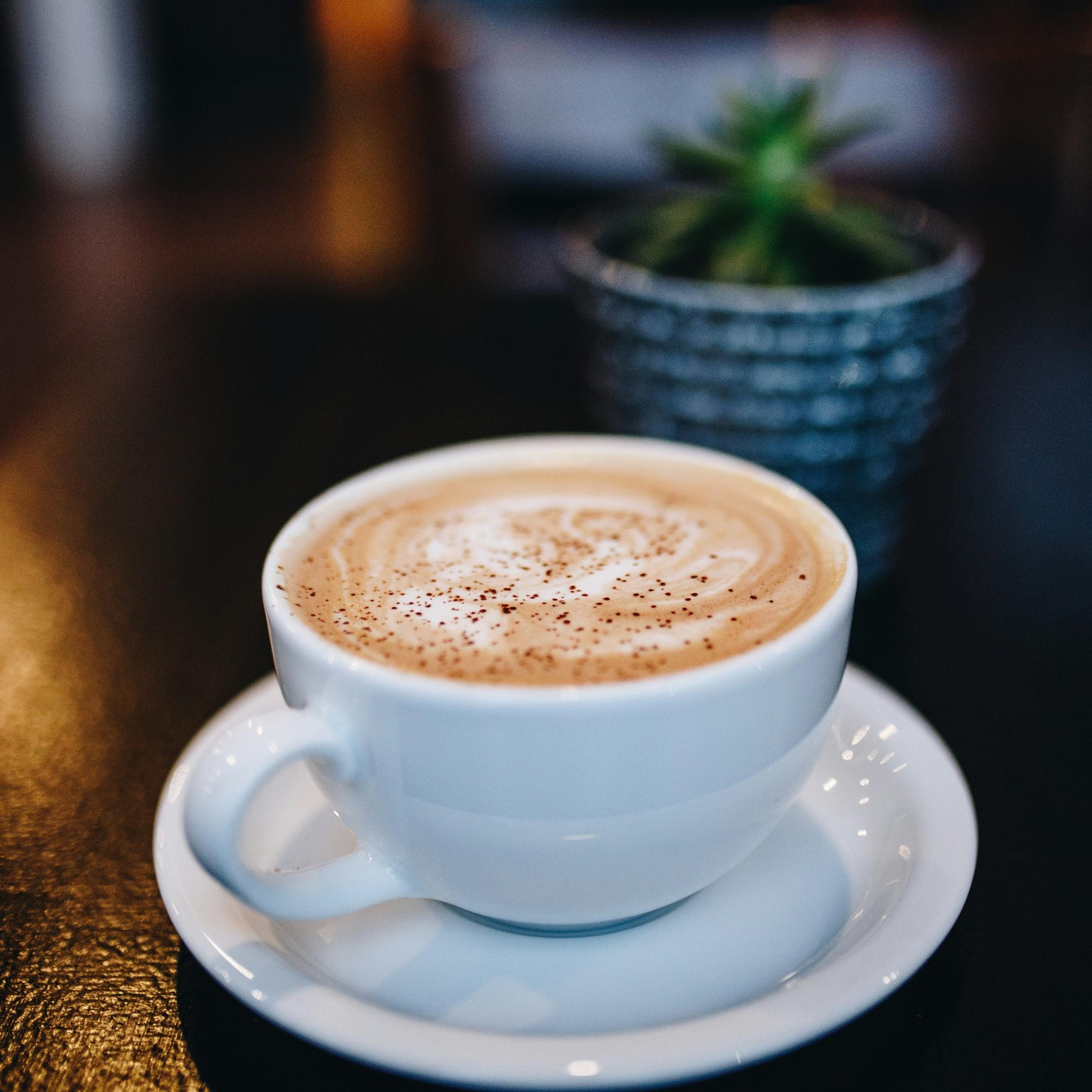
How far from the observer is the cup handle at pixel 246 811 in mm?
396

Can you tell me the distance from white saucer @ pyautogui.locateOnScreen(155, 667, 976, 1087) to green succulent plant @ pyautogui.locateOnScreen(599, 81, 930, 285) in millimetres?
369

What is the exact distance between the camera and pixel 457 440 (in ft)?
3.25

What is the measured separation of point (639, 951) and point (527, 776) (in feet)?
0.39

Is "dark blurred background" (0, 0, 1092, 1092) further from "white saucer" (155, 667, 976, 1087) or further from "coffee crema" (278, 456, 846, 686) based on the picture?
"coffee crema" (278, 456, 846, 686)

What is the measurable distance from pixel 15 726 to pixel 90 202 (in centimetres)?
377

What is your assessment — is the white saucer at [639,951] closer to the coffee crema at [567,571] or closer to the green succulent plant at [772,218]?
the coffee crema at [567,571]

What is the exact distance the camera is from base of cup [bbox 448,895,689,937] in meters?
0.47

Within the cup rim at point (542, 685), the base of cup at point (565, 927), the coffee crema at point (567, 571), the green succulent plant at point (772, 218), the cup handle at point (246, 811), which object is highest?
the green succulent plant at point (772, 218)

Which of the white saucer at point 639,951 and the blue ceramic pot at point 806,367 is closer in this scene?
the white saucer at point 639,951

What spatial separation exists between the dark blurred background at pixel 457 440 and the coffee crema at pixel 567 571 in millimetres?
161

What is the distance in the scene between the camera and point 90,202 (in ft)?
12.7

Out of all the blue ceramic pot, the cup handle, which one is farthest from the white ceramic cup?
the blue ceramic pot

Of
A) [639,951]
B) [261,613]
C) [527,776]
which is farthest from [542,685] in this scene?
[261,613]

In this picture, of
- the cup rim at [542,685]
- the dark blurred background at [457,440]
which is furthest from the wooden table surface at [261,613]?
the cup rim at [542,685]
